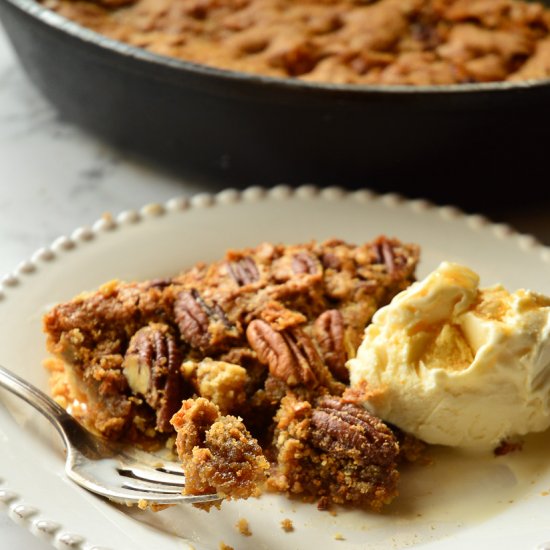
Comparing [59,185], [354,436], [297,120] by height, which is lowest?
[59,185]

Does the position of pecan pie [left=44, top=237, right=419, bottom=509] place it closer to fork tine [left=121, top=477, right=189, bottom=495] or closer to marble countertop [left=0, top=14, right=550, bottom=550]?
fork tine [left=121, top=477, right=189, bottom=495]

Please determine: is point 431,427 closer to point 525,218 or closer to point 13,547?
point 13,547

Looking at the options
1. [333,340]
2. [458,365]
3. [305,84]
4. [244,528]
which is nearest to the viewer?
[244,528]

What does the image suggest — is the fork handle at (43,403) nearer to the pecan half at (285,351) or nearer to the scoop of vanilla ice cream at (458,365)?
the pecan half at (285,351)

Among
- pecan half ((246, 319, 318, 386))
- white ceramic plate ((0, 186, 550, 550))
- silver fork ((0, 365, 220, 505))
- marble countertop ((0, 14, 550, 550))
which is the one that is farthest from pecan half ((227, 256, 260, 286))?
marble countertop ((0, 14, 550, 550))

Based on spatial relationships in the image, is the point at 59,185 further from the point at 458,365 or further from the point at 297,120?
the point at 458,365

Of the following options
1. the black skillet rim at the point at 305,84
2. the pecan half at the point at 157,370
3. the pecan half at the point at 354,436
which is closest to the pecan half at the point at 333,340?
the pecan half at the point at 354,436

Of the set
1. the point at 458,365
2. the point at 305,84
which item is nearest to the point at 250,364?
the point at 458,365
